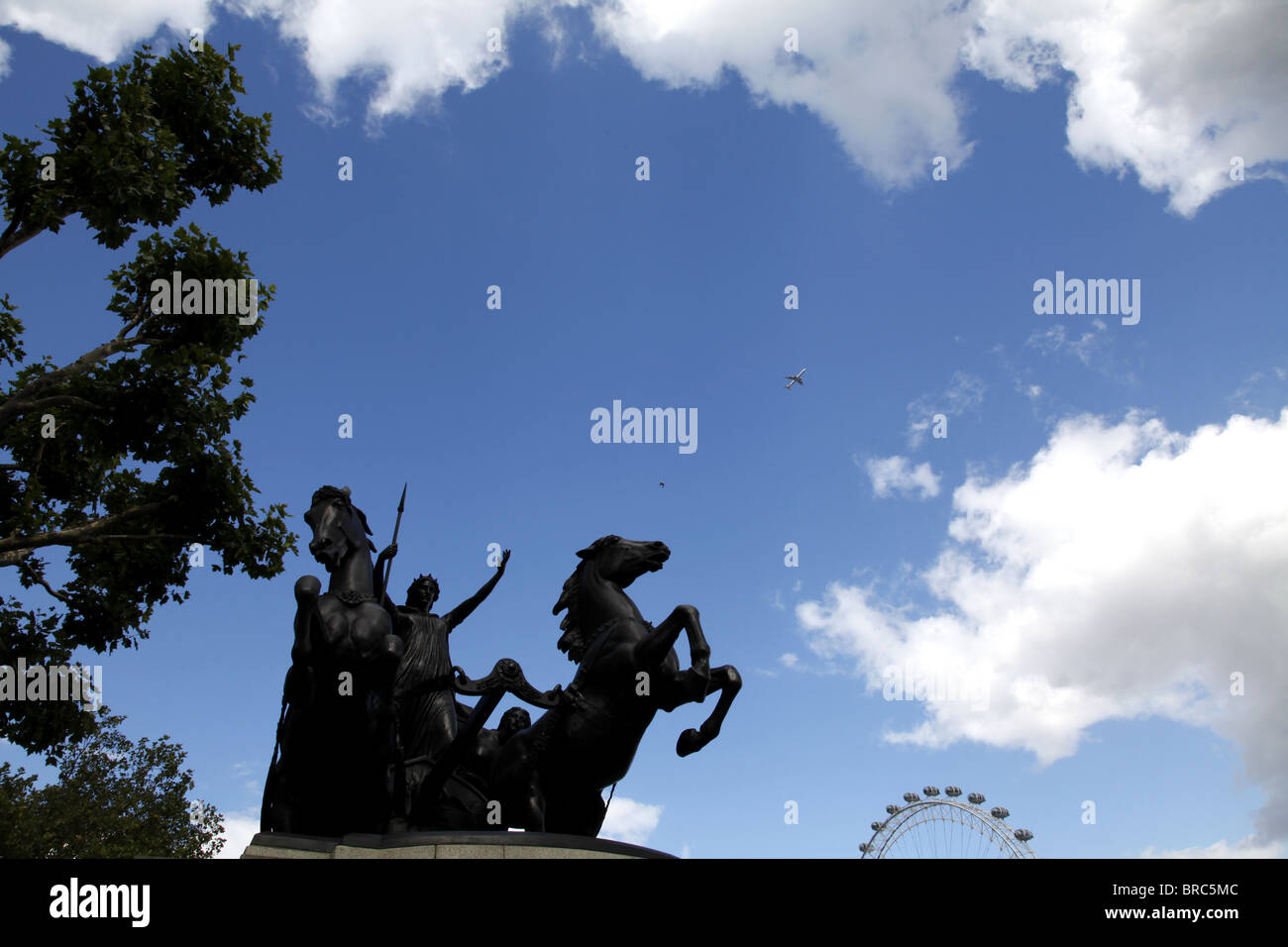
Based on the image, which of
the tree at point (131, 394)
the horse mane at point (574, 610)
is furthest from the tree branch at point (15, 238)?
the horse mane at point (574, 610)

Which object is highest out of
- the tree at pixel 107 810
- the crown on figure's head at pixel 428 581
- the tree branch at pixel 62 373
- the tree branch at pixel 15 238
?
the tree branch at pixel 15 238

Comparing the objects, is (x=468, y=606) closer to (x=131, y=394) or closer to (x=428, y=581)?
(x=428, y=581)

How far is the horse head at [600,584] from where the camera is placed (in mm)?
9422

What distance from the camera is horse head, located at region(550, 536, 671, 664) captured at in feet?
30.9

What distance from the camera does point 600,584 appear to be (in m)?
9.60

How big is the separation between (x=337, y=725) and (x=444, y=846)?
76.6 inches

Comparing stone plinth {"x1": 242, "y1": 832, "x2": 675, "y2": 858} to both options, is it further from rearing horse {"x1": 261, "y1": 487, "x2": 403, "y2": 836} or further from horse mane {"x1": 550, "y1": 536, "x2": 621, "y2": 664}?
horse mane {"x1": 550, "y1": 536, "x2": 621, "y2": 664}

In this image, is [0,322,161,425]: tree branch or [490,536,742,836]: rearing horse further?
[0,322,161,425]: tree branch

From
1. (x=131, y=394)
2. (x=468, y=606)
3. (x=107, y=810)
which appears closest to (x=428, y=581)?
(x=468, y=606)

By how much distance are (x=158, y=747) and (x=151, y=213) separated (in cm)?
2263

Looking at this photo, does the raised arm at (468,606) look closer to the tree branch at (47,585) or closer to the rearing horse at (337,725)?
the rearing horse at (337,725)

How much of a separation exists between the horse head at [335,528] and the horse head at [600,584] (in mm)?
2049

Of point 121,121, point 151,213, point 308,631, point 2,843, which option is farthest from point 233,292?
point 2,843

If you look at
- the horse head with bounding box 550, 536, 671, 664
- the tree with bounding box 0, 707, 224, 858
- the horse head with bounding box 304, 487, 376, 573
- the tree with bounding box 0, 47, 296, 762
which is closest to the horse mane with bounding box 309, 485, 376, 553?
Answer: the horse head with bounding box 304, 487, 376, 573
